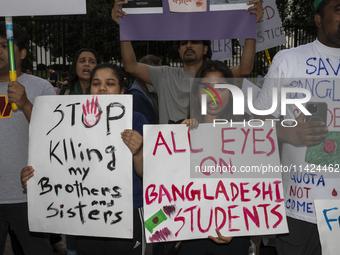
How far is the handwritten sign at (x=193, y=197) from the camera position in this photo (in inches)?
80.5

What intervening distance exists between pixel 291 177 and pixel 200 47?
1.45 m

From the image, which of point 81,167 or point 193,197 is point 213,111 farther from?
point 81,167

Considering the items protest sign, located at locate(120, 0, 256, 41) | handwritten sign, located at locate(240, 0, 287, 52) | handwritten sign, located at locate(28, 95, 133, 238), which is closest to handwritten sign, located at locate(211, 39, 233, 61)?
handwritten sign, located at locate(240, 0, 287, 52)

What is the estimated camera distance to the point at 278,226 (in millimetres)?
2023

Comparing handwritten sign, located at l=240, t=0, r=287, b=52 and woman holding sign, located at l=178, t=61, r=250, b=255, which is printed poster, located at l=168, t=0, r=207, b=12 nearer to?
woman holding sign, located at l=178, t=61, r=250, b=255

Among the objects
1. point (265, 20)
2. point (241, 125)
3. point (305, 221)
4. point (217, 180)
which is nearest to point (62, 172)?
point (217, 180)

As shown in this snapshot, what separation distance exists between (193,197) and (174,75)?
131cm

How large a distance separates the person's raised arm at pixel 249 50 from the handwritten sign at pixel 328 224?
1190 millimetres

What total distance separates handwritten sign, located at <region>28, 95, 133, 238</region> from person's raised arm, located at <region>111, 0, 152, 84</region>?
75 cm

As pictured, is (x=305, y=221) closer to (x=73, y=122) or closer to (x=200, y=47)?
(x=73, y=122)

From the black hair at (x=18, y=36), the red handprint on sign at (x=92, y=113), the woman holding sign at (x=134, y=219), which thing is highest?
the black hair at (x=18, y=36)

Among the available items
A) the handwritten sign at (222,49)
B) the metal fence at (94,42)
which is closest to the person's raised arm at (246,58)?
the handwritten sign at (222,49)

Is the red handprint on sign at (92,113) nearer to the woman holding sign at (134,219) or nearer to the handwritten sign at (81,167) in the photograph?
the handwritten sign at (81,167)

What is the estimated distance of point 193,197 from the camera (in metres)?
2.09
